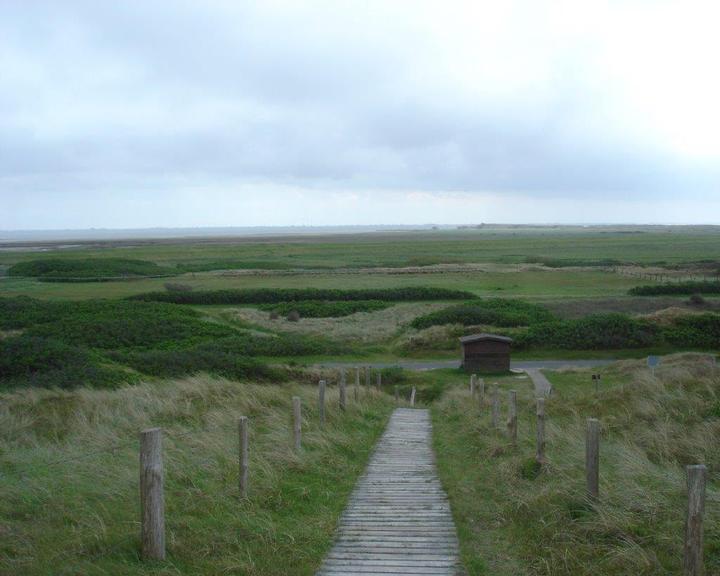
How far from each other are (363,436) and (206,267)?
89581mm

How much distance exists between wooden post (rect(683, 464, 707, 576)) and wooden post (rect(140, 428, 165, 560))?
4.21 m

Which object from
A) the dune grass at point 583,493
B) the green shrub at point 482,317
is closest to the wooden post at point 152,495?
the dune grass at point 583,493

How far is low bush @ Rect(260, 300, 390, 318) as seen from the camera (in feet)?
185

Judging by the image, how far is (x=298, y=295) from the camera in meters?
64.6

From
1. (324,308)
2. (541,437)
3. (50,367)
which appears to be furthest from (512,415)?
(324,308)

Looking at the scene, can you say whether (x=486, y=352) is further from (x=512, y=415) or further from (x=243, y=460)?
(x=243, y=460)

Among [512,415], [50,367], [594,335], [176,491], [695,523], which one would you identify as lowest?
[594,335]

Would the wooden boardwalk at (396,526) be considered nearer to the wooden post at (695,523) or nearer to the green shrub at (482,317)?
the wooden post at (695,523)

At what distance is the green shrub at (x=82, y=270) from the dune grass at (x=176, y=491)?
78414mm

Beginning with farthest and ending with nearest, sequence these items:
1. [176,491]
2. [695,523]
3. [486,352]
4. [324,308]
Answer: [324,308], [486,352], [176,491], [695,523]

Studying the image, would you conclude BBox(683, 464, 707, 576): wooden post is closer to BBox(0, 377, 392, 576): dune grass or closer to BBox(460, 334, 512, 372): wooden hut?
BBox(0, 377, 392, 576): dune grass

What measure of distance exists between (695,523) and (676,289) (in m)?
65.5

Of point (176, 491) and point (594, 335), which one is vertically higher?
point (176, 491)

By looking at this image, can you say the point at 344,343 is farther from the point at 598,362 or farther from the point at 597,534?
the point at 597,534
